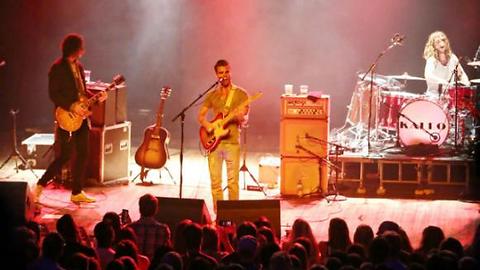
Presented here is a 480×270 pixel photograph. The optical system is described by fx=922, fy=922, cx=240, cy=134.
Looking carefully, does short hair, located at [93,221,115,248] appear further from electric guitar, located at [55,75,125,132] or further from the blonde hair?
the blonde hair

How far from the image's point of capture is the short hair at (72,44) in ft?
41.3

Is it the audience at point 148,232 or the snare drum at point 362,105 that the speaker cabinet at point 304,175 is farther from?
the audience at point 148,232

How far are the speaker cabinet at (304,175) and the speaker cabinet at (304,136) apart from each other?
11cm

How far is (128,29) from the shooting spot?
67.2ft

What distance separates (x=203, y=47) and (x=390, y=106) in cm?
574

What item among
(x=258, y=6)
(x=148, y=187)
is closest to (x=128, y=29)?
(x=258, y=6)

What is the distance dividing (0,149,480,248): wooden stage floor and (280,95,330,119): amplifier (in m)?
1.26

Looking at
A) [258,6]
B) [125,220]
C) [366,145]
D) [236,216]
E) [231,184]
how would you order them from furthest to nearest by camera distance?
1. [258,6]
2. [366,145]
3. [231,184]
4. [125,220]
5. [236,216]

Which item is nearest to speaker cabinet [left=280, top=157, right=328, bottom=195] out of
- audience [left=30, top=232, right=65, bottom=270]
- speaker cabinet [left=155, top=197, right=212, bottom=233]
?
speaker cabinet [left=155, top=197, right=212, bottom=233]

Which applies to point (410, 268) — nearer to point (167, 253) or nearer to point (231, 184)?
point (167, 253)

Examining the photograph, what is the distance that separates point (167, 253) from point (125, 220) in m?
3.63

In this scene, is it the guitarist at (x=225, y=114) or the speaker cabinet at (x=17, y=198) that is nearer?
the speaker cabinet at (x=17, y=198)

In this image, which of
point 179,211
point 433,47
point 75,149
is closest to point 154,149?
point 75,149

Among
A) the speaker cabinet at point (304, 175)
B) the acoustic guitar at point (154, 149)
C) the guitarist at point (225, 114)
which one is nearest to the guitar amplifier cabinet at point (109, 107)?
the acoustic guitar at point (154, 149)
